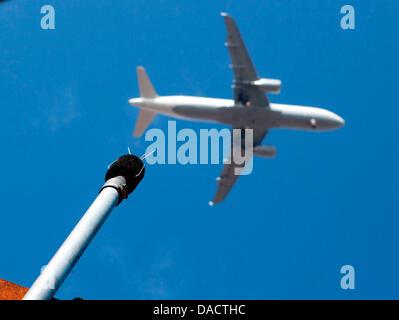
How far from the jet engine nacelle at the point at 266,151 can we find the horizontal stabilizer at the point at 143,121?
44.9ft

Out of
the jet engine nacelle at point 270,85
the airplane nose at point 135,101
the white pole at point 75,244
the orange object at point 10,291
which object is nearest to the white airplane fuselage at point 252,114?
the jet engine nacelle at point 270,85

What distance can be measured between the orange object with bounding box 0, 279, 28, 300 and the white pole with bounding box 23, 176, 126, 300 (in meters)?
52.9

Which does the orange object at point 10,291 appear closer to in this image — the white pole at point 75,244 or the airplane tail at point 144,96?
the airplane tail at point 144,96

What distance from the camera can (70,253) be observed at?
39750 mm

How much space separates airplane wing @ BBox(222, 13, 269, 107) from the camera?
162 feet

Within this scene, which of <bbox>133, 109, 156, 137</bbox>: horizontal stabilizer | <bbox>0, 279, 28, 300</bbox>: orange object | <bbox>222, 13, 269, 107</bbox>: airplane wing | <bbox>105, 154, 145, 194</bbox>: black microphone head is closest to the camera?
<bbox>222, 13, 269, 107</bbox>: airplane wing

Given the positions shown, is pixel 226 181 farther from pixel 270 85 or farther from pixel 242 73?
pixel 270 85

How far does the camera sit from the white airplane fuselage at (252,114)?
5266 centimetres

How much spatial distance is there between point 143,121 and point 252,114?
44.7 feet

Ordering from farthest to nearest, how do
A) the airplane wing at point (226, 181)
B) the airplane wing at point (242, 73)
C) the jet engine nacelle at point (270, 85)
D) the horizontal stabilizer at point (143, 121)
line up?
1. the airplane wing at point (226, 181)
2. the horizontal stabilizer at point (143, 121)
3. the jet engine nacelle at point (270, 85)
4. the airplane wing at point (242, 73)

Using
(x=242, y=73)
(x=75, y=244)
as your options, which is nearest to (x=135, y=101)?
(x=242, y=73)

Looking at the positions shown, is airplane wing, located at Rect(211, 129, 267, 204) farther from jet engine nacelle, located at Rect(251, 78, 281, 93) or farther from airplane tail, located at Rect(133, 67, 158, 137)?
jet engine nacelle, located at Rect(251, 78, 281, 93)

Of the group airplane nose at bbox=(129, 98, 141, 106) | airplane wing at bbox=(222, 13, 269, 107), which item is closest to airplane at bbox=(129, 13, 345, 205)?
airplane wing at bbox=(222, 13, 269, 107)
